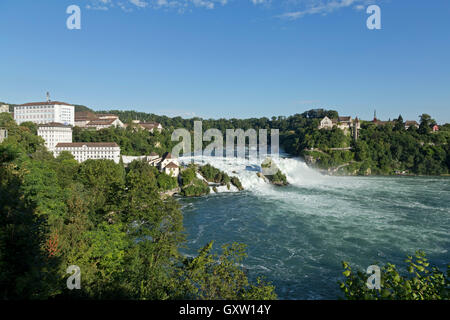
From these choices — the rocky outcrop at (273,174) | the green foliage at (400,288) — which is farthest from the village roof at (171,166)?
the green foliage at (400,288)

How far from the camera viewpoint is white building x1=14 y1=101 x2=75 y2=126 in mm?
58281

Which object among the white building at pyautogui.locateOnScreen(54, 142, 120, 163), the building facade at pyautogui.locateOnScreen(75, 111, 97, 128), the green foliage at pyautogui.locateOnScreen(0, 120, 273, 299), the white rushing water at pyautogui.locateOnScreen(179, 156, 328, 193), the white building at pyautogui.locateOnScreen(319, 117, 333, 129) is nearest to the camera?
the green foliage at pyautogui.locateOnScreen(0, 120, 273, 299)

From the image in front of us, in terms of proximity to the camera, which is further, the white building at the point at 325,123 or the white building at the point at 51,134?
the white building at the point at 325,123

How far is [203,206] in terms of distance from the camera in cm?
2559

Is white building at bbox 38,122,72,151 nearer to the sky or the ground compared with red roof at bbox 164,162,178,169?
nearer to the sky

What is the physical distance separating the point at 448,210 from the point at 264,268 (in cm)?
2000

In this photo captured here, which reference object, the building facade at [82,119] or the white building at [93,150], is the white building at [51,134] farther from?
the building facade at [82,119]

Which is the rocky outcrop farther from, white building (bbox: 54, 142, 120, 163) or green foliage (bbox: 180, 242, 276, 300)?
green foliage (bbox: 180, 242, 276, 300)

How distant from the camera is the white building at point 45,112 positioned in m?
58.3

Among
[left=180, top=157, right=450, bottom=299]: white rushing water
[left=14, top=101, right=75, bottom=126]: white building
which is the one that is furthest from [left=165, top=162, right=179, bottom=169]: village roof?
[left=14, top=101, right=75, bottom=126]: white building

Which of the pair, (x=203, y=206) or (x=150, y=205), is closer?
(x=150, y=205)
